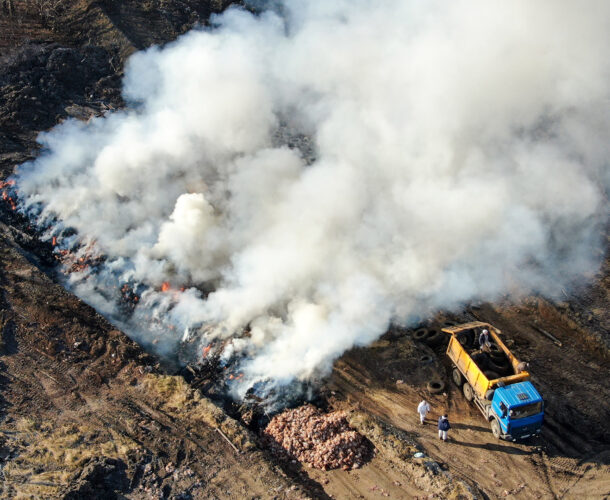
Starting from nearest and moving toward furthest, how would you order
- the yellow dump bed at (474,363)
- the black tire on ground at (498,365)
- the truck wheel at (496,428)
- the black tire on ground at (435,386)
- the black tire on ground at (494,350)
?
the truck wheel at (496,428) < the yellow dump bed at (474,363) < the black tire on ground at (498,365) < the black tire on ground at (494,350) < the black tire on ground at (435,386)

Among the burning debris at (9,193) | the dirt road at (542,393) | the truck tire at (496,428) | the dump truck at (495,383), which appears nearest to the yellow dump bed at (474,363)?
the dump truck at (495,383)

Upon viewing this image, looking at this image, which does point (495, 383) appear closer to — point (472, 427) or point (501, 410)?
point (501, 410)

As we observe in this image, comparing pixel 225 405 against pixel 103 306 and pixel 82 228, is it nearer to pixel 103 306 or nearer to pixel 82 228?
pixel 103 306

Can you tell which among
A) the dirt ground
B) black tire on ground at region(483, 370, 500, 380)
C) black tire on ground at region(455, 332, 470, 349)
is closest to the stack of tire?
the dirt ground

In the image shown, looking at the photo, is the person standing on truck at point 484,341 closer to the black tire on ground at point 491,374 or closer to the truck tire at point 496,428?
the black tire on ground at point 491,374

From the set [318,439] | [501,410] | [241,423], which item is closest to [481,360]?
[501,410]

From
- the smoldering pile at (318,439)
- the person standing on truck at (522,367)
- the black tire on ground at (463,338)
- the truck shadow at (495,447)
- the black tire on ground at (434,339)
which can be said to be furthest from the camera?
the black tire on ground at (434,339)

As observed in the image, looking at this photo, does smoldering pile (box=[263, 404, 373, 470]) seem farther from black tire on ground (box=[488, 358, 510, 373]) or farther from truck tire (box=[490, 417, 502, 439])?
black tire on ground (box=[488, 358, 510, 373])

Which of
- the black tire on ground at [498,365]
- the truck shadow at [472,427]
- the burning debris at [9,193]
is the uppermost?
the burning debris at [9,193]

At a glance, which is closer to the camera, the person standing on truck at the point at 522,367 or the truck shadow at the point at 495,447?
the truck shadow at the point at 495,447
